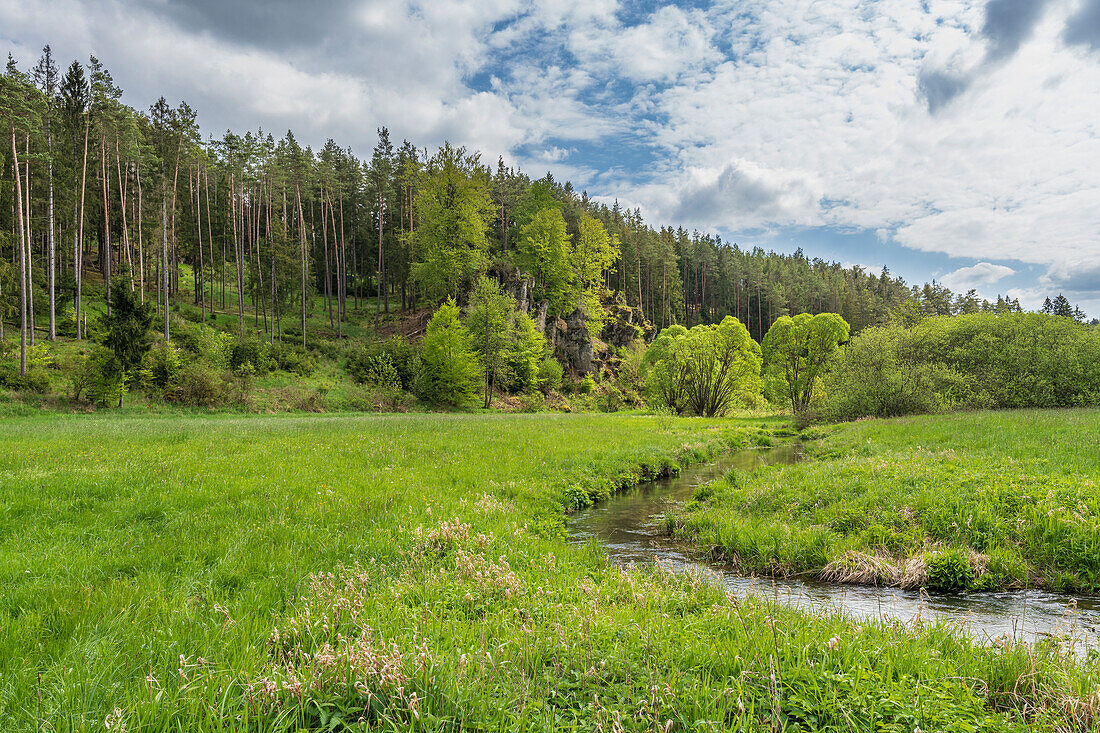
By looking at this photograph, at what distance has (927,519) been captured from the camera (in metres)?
10.0

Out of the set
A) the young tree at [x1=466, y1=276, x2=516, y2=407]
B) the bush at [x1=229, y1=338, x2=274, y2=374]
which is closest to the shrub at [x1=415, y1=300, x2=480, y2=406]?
the young tree at [x1=466, y1=276, x2=516, y2=407]

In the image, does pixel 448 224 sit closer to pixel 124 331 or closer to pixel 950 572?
pixel 124 331

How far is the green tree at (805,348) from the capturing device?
62312 mm

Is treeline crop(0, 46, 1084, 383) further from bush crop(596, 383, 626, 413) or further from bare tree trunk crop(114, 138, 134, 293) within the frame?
bush crop(596, 383, 626, 413)

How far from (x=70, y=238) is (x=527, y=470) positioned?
6442 centimetres

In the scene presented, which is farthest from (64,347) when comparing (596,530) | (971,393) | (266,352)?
(971,393)

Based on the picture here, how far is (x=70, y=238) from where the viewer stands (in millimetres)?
50656

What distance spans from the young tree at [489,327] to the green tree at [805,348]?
1543 inches

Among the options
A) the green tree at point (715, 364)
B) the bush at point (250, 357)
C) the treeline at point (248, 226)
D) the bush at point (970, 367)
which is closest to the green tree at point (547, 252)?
the treeline at point (248, 226)

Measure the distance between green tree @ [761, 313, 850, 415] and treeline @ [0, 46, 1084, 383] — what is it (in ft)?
93.2

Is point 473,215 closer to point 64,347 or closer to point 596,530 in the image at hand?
point 64,347

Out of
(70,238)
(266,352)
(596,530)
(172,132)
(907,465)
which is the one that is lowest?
(596,530)

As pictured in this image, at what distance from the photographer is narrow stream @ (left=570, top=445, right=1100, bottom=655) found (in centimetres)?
599

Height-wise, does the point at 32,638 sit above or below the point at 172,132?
below
